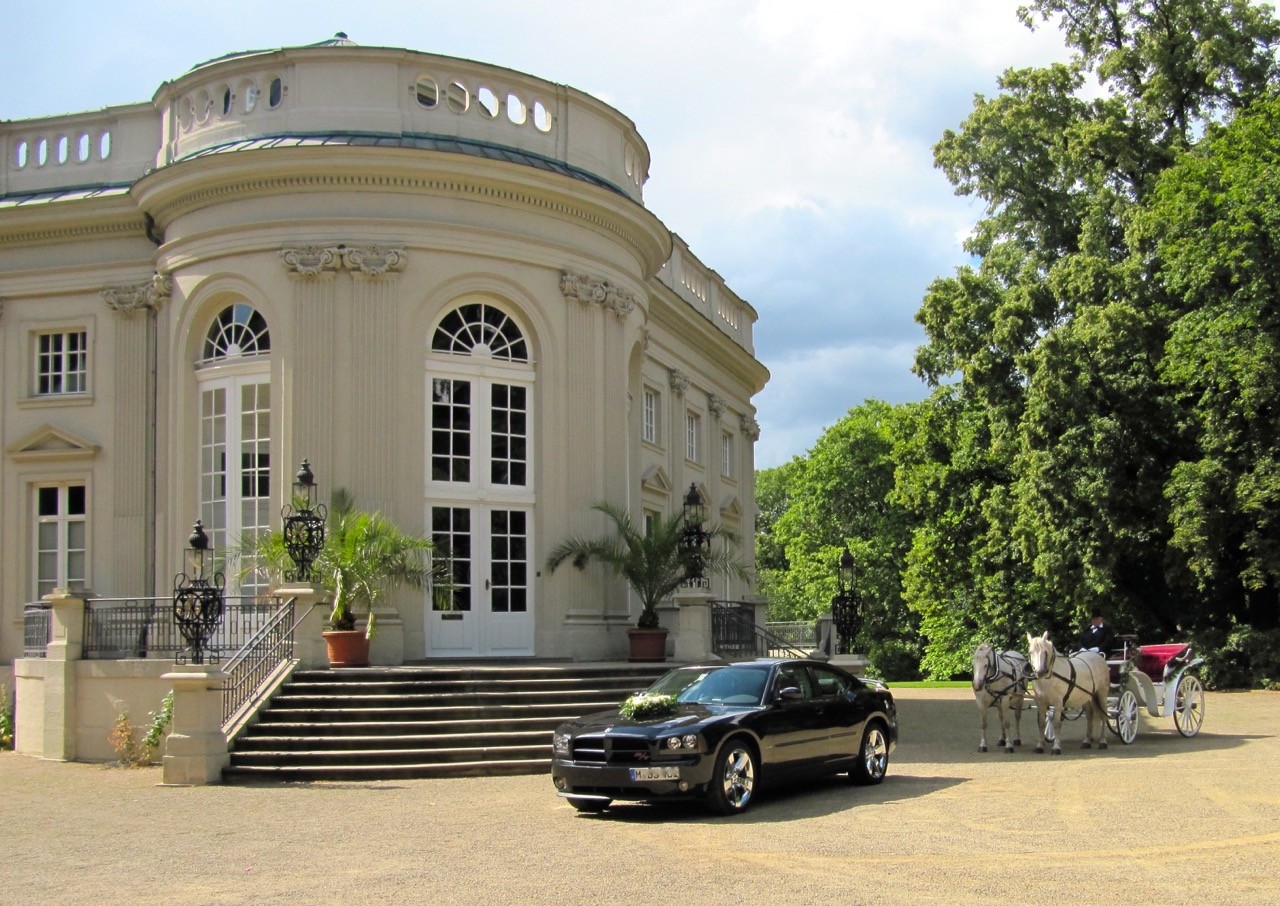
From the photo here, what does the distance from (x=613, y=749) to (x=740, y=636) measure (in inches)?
494

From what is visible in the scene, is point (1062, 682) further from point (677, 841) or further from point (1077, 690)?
point (677, 841)

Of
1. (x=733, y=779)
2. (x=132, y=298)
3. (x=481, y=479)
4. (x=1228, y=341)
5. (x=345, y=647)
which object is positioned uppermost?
(x=132, y=298)

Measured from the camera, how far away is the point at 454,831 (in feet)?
38.6

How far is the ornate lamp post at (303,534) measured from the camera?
1955cm

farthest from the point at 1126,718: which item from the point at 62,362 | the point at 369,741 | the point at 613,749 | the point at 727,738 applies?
the point at 62,362

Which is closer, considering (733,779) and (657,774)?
(657,774)

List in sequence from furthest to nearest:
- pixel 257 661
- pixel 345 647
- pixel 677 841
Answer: pixel 345 647 < pixel 257 661 < pixel 677 841

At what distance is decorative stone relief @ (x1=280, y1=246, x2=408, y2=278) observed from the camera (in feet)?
71.7

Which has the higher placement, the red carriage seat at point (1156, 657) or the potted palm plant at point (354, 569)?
the potted palm plant at point (354, 569)

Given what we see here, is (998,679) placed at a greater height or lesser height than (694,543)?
lesser

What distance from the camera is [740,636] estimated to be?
2477 centimetres

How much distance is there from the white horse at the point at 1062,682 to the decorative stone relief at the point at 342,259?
11.0 m

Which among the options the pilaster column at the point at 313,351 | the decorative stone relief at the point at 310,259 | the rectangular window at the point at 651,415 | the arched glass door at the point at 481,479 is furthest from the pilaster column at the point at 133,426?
the rectangular window at the point at 651,415

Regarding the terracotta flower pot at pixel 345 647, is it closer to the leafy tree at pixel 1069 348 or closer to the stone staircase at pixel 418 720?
the stone staircase at pixel 418 720
